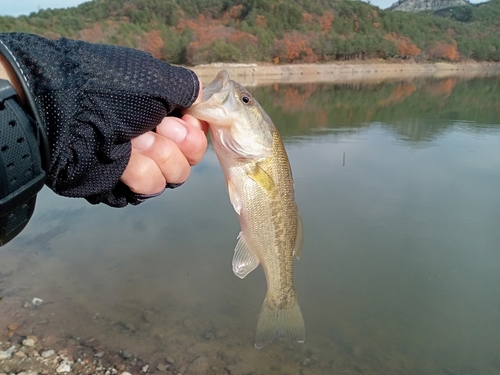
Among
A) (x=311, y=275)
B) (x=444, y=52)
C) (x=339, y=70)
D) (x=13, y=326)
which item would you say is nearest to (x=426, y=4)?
(x=444, y=52)

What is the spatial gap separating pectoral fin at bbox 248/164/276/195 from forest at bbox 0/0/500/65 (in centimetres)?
6427

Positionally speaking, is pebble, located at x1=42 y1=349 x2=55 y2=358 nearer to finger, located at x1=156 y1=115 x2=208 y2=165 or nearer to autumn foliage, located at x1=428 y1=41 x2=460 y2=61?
finger, located at x1=156 y1=115 x2=208 y2=165

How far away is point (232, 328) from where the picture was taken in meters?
5.79

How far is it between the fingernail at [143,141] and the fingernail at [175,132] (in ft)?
0.26

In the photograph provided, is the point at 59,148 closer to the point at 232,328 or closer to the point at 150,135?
the point at 150,135

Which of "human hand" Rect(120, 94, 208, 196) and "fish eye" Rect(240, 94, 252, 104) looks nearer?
"human hand" Rect(120, 94, 208, 196)

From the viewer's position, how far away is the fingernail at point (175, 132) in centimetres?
219

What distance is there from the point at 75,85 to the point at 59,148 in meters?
0.28

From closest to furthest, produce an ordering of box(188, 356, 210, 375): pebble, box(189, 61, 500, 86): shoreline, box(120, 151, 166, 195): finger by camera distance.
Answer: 1. box(120, 151, 166, 195): finger
2. box(188, 356, 210, 375): pebble
3. box(189, 61, 500, 86): shoreline

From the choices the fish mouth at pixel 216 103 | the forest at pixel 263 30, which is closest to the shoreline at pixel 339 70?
the forest at pixel 263 30

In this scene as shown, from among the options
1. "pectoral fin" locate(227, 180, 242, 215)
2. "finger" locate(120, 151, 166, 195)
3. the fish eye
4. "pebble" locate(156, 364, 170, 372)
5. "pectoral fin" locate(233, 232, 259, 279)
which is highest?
the fish eye

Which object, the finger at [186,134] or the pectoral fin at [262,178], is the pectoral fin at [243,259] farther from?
the finger at [186,134]

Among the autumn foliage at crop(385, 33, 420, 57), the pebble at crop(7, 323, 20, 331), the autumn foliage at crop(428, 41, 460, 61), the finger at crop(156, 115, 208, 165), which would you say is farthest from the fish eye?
the autumn foliage at crop(428, 41, 460, 61)

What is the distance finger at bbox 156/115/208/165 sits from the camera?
86.0 inches
